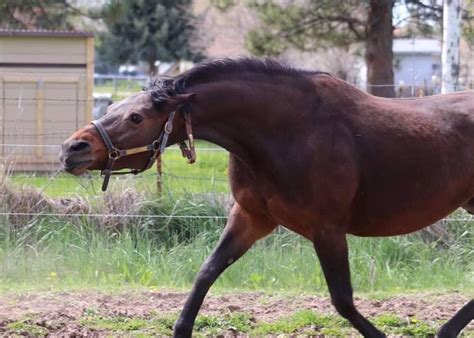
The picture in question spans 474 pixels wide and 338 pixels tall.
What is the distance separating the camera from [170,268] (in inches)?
354

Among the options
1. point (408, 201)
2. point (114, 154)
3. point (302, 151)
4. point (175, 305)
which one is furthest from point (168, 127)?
point (175, 305)

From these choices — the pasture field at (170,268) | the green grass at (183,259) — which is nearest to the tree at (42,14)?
the pasture field at (170,268)

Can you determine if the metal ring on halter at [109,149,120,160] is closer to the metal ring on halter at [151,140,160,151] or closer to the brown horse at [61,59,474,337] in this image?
the brown horse at [61,59,474,337]

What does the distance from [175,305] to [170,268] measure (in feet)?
4.51

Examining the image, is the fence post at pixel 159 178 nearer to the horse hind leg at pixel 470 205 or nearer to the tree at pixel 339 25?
the horse hind leg at pixel 470 205

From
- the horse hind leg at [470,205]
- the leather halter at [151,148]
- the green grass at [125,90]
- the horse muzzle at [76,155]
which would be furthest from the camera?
the green grass at [125,90]

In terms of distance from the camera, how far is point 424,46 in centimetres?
4675

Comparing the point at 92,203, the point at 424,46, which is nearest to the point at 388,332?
the point at 92,203

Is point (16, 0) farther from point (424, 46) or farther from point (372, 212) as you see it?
point (424, 46)

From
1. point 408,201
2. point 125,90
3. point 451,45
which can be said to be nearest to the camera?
point 408,201

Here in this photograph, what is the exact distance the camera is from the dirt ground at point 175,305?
23.7 ft

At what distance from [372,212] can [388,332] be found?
1.29m

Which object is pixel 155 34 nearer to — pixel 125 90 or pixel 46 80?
pixel 125 90

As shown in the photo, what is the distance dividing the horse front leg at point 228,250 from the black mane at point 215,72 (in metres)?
0.89
